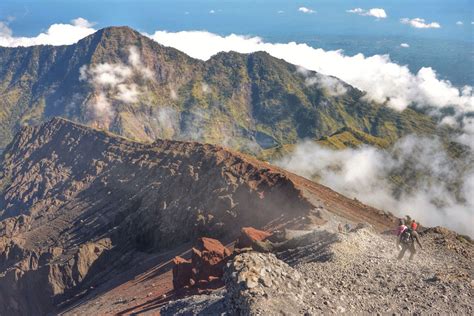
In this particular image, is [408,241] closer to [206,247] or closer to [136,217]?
[206,247]

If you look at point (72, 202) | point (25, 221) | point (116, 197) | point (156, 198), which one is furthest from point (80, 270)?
point (25, 221)

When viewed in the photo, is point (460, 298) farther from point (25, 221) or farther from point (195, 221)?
point (25, 221)

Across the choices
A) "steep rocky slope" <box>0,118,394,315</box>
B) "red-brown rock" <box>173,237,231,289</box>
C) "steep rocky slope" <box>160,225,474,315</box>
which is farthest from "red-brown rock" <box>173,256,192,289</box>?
"steep rocky slope" <box>160,225,474,315</box>

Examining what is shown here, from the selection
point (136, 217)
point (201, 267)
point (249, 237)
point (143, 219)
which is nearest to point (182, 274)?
point (201, 267)

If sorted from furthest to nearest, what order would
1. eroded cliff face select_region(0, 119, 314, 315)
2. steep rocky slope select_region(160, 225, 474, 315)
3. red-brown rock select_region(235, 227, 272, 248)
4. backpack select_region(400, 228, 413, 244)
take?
eroded cliff face select_region(0, 119, 314, 315) → red-brown rock select_region(235, 227, 272, 248) → backpack select_region(400, 228, 413, 244) → steep rocky slope select_region(160, 225, 474, 315)

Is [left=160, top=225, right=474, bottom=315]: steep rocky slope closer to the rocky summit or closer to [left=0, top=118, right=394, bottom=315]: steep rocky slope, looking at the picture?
the rocky summit

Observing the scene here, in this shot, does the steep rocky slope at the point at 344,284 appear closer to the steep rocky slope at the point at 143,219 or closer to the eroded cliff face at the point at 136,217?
the steep rocky slope at the point at 143,219
